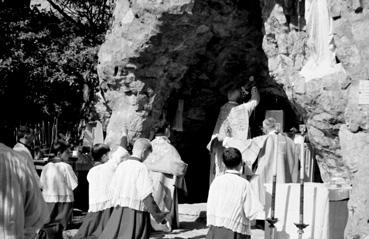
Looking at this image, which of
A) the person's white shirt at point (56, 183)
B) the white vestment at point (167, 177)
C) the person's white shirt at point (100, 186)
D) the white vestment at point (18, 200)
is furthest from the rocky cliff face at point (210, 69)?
the white vestment at point (18, 200)

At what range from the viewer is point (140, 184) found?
7.20m

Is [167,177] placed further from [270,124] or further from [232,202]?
[232,202]

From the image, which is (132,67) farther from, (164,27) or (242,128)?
(242,128)

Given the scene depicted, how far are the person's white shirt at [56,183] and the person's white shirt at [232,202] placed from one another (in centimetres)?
407

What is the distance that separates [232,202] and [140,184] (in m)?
1.75

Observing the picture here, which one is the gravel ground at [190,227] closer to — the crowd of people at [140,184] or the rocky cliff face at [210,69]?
the crowd of people at [140,184]

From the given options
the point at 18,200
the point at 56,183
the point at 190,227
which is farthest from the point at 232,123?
the point at 18,200

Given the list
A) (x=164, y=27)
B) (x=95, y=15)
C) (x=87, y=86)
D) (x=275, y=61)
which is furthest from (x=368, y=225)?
(x=95, y=15)

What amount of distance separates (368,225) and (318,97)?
7.80 ft

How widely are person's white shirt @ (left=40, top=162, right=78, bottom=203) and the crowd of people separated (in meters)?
0.02

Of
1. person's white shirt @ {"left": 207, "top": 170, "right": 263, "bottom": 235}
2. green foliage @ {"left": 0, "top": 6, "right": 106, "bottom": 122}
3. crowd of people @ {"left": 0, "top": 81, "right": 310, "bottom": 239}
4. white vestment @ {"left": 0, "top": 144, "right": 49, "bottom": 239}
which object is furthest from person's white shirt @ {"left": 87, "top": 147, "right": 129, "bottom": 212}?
green foliage @ {"left": 0, "top": 6, "right": 106, "bottom": 122}

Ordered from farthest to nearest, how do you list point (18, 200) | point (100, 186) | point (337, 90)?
point (337, 90), point (100, 186), point (18, 200)

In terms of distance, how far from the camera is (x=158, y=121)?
1166cm

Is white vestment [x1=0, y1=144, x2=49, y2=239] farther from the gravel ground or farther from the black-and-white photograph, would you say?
the gravel ground
